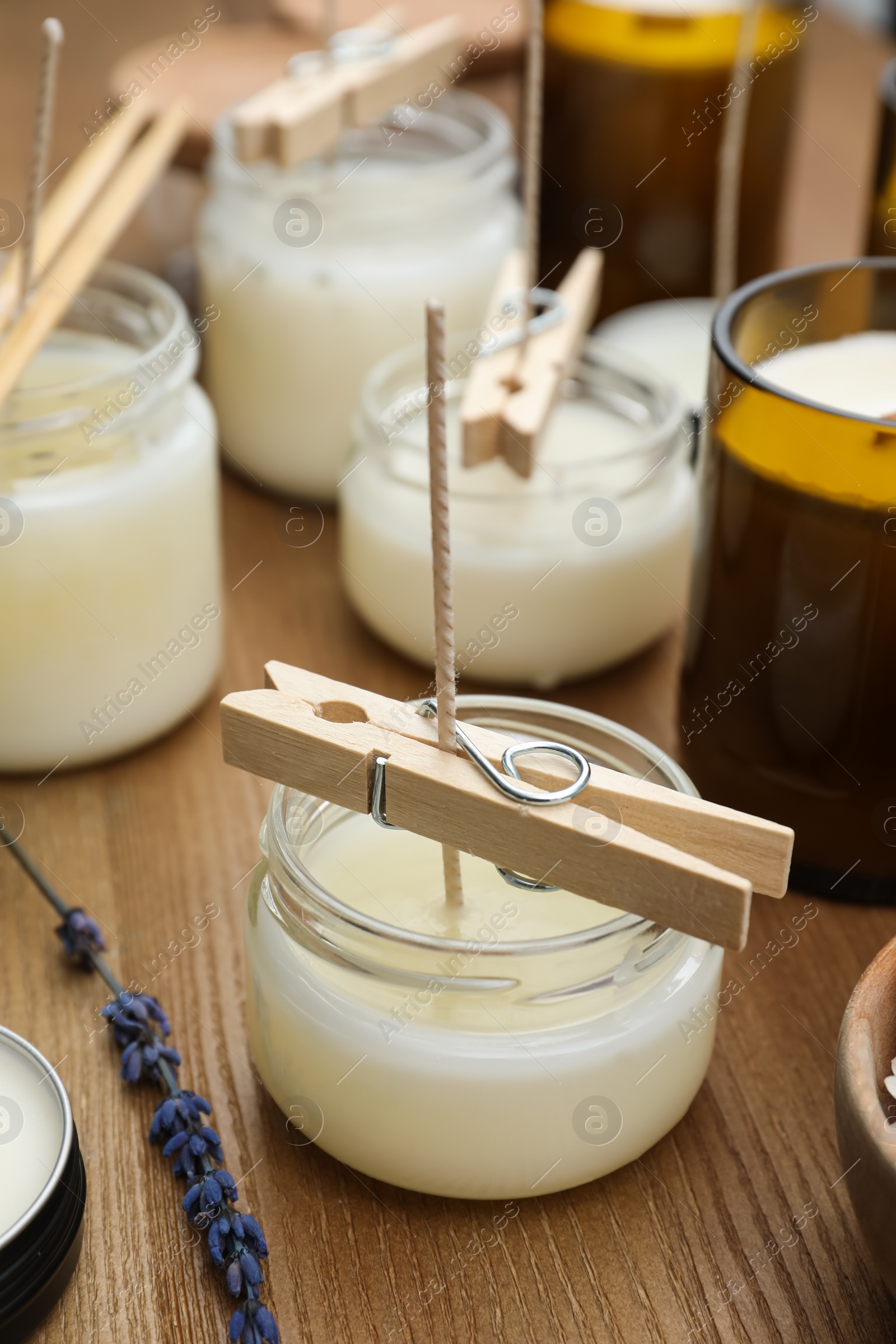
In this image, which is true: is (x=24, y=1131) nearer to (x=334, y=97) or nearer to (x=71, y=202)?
(x=71, y=202)

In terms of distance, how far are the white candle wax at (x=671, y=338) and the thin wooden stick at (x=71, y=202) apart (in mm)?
361

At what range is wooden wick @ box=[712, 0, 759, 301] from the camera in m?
0.94

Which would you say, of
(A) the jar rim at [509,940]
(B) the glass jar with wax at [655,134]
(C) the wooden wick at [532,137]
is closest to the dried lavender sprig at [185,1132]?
(A) the jar rim at [509,940]

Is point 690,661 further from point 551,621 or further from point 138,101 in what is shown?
point 138,101

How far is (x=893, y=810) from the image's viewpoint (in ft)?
2.16

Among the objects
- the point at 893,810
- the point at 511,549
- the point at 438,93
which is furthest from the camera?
the point at 438,93

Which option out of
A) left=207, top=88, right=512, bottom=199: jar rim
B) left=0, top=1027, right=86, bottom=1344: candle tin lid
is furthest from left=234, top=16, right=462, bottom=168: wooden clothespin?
left=0, top=1027, right=86, bottom=1344: candle tin lid

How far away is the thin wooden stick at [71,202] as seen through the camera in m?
0.74

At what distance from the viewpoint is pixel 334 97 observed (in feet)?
3.05

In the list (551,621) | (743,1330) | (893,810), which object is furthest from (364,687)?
(743,1330)

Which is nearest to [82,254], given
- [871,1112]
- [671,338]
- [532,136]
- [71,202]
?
[71,202]

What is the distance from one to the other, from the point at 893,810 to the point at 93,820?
1.32 ft

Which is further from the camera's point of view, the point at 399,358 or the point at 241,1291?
the point at 399,358

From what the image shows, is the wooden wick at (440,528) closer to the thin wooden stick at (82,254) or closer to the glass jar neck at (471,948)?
the glass jar neck at (471,948)
